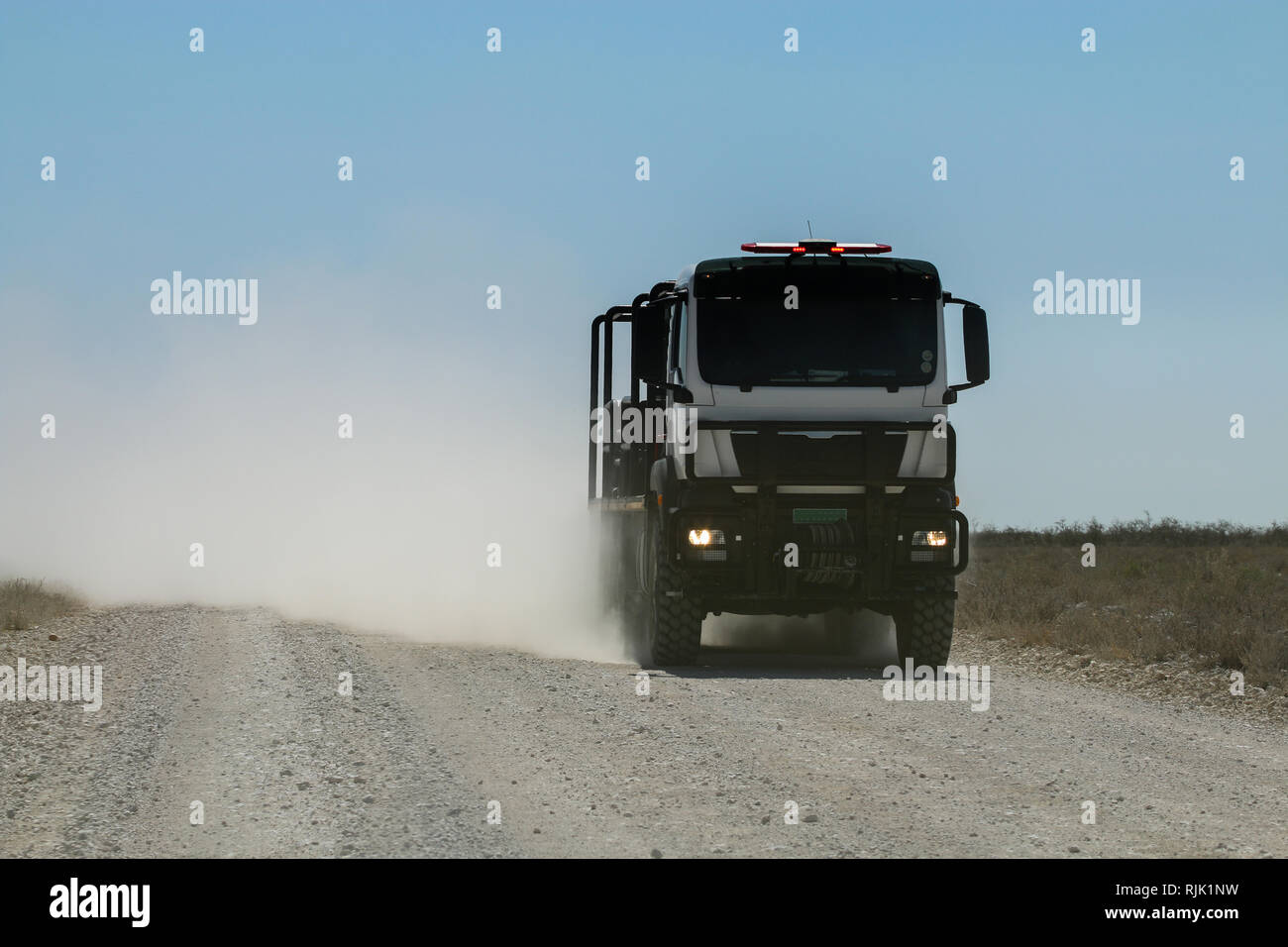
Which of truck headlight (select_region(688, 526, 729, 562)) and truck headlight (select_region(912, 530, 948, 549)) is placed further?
truck headlight (select_region(912, 530, 948, 549))

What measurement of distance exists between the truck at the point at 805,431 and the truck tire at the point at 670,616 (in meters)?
0.02

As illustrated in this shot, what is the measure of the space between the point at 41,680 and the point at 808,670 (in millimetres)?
7412

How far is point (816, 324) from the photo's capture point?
14328 millimetres

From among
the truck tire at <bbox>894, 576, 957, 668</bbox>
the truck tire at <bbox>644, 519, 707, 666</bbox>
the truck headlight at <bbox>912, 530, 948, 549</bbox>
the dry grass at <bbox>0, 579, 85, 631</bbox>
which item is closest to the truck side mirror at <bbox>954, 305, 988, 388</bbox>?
the truck headlight at <bbox>912, 530, 948, 549</bbox>

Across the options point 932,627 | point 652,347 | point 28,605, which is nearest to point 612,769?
point 652,347

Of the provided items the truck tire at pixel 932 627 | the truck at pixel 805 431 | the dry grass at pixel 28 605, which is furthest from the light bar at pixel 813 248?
the dry grass at pixel 28 605

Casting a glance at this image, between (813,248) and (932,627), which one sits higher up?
(813,248)

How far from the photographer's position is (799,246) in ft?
48.4

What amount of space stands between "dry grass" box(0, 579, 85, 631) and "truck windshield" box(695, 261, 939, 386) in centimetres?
1149

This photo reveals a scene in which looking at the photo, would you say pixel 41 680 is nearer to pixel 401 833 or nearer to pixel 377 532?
pixel 401 833

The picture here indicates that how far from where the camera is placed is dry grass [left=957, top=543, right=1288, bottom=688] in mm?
15133

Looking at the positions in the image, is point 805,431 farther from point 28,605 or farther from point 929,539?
point 28,605

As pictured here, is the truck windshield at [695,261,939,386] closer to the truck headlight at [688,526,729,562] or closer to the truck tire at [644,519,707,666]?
the truck headlight at [688,526,729,562]

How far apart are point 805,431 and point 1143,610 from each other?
860 cm
